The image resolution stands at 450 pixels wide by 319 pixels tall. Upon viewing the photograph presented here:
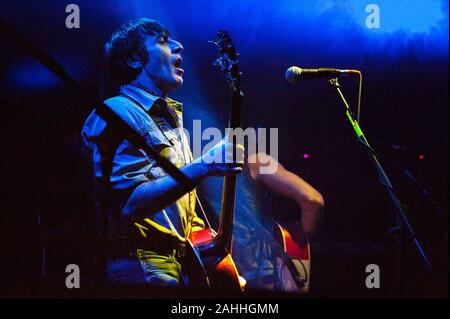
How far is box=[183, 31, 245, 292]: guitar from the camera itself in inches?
74.4

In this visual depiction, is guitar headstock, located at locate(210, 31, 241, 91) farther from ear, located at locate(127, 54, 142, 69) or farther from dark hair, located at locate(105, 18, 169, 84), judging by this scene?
ear, located at locate(127, 54, 142, 69)

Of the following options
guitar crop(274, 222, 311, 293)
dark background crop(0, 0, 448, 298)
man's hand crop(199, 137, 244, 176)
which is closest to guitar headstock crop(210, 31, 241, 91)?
man's hand crop(199, 137, 244, 176)

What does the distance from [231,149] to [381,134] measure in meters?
2.60

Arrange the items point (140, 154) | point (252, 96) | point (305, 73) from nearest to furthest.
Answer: point (140, 154) < point (305, 73) < point (252, 96)

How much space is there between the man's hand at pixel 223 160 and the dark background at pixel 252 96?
1.29 m

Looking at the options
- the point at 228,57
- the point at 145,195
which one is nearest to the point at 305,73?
the point at 228,57

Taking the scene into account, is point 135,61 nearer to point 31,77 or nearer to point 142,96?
point 142,96

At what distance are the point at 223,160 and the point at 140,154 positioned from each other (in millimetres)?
365

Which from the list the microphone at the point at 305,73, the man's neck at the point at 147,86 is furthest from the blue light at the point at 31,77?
the microphone at the point at 305,73

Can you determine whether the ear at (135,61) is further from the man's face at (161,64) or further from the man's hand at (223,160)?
the man's hand at (223,160)

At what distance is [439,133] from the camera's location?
155 inches

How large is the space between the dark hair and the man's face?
27mm

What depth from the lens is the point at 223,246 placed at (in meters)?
2.02

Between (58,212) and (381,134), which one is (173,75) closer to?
(58,212)
